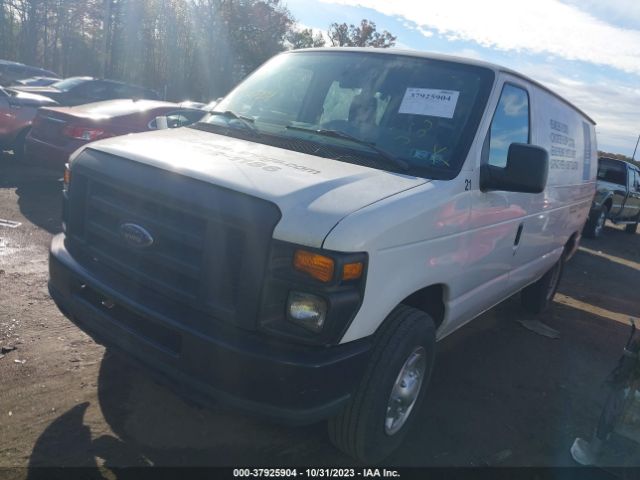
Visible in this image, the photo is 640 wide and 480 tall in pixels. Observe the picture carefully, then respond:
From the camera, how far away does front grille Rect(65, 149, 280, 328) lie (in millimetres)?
2451

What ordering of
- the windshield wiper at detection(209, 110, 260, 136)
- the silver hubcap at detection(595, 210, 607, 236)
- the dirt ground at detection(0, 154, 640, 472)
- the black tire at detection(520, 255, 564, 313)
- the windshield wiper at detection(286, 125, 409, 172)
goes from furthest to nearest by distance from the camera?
the silver hubcap at detection(595, 210, 607, 236) → the black tire at detection(520, 255, 564, 313) → the windshield wiper at detection(209, 110, 260, 136) → the windshield wiper at detection(286, 125, 409, 172) → the dirt ground at detection(0, 154, 640, 472)

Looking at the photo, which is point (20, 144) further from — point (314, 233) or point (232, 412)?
point (314, 233)

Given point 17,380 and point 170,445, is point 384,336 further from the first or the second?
point 17,380

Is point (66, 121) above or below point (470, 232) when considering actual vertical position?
below

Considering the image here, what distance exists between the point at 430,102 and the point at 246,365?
2026mm

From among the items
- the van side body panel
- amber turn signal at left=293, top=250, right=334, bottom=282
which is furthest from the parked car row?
amber turn signal at left=293, top=250, right=334, bottom=282

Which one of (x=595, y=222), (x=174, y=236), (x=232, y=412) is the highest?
(x=174, y=236)

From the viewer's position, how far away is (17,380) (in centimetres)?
345

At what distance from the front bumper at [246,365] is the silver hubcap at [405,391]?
46cm

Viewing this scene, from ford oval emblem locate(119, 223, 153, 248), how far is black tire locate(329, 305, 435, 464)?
4.11 ft

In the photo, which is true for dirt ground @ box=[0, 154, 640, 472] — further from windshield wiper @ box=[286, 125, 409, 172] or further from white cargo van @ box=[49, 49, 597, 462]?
windshield wiper @ box=[286, 125, 409, 172]

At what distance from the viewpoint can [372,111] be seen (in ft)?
11.6

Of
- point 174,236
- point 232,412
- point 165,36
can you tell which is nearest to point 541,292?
point 232,412

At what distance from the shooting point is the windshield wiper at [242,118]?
3.66 metres
